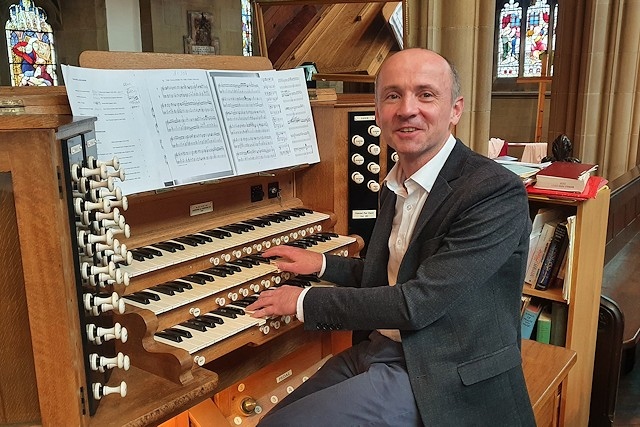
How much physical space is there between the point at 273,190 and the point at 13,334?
1443 mm

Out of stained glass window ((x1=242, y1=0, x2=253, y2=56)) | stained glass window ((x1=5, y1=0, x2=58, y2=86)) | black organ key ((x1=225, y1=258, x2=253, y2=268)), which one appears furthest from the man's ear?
stained glass window ((x1=242, y1=0, x2=253, y2=56))

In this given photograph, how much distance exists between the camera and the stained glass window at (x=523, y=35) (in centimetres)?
1432

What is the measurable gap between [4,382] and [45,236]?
35 cm

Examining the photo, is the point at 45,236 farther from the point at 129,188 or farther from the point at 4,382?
the point at 129,188

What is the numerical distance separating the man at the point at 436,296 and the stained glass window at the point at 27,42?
7.51 metres

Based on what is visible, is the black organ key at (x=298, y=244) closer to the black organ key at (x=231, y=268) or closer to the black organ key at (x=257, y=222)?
the black organ key at (x=257, y=222)

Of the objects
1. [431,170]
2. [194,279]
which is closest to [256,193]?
[194,279]

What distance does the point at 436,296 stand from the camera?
5.27 feet

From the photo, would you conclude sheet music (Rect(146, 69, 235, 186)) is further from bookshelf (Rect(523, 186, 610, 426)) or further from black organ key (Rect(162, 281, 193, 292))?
bookshelf (Rect(523, 186, 610, 426))

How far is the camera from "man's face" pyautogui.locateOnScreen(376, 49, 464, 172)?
1711 millimetres

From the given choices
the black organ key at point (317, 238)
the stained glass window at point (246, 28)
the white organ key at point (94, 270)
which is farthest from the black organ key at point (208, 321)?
the stained glass window at point (246, 28)

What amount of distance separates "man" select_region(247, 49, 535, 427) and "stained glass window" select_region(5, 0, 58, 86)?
751 cm

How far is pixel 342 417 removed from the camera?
1.68 meters

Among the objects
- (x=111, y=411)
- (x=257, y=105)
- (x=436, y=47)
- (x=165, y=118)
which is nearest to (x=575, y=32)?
(x=436, y=47)
